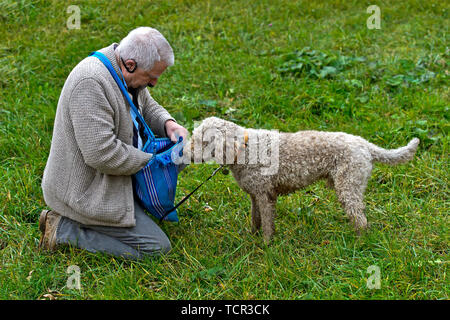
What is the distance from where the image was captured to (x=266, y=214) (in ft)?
11.4

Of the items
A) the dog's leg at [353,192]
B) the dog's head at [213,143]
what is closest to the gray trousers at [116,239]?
the dog's head at [213,143]

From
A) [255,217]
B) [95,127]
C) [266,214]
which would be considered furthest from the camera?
[255,217]

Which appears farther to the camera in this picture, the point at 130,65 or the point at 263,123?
the point at 263,123

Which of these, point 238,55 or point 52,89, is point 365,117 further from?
point 52,89

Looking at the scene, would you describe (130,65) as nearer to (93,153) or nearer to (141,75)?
(141,75)

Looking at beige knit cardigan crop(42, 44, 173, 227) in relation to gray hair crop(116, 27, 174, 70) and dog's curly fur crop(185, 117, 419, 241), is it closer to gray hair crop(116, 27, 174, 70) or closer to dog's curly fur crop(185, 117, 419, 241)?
gray hair crop(116, 27, 174, 70)

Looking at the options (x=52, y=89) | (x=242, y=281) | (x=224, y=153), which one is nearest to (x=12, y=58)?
(x=52, y=89)

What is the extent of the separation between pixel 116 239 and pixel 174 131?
3.03 feet

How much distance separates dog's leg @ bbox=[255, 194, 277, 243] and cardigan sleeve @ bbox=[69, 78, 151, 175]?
3.53ft

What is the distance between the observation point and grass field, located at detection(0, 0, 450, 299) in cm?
305

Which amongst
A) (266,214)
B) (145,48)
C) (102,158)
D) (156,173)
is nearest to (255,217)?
(266,214)

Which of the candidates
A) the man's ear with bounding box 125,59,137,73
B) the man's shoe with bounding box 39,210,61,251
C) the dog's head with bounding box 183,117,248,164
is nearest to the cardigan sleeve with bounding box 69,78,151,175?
the man's ear with bounding box 125,59,137,73

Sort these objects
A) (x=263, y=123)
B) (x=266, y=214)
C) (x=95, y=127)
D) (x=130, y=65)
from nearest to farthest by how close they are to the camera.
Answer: (x=95, y=127) < (x=130, y=65) < (x=266, y=214) < (x=263, y=123)

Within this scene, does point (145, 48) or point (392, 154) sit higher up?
point (145, 48)
